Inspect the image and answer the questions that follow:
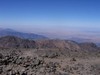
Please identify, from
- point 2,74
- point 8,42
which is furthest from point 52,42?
point 2,74

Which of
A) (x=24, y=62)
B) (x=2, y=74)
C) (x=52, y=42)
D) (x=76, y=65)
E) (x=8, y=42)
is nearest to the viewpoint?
(x=2, y=74)

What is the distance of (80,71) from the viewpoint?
20.3 m

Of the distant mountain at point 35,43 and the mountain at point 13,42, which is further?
the mountain at point 13,42

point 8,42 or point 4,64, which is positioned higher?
point 4,64

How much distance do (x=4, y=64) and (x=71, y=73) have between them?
6.44 m

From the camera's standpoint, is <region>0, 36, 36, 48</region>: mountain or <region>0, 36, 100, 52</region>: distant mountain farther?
Answer: <region>0, 36, 36, 48</region>: mountain

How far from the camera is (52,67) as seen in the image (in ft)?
64.0

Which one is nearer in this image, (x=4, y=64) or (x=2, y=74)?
(x=2, y=74)

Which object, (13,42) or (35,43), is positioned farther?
(35,43)

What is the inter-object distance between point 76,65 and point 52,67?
3.67m

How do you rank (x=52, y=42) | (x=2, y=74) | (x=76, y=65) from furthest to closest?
1. (x=52, y=42)
2. (x=76, y=65)
3. (x=2, y=74)

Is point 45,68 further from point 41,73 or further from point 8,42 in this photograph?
point 8,42

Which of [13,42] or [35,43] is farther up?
[13,42]

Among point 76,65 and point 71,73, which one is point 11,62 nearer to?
point 71,73
